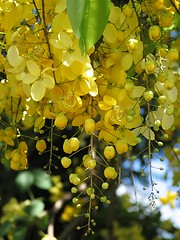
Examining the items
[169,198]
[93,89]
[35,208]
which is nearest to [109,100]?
[93,89]

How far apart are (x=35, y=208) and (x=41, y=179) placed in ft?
0.38

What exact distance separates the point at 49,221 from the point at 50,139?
1008 millimetres

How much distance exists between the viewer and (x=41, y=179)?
192 cm

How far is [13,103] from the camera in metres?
0.91

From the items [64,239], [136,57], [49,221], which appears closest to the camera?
[136,57]

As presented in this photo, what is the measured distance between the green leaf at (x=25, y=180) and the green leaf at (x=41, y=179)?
0.02 meters

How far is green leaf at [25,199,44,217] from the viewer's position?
5.93 ft

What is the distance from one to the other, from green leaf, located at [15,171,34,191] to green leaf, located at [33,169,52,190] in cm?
2

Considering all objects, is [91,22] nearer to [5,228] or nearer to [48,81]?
[48,81]

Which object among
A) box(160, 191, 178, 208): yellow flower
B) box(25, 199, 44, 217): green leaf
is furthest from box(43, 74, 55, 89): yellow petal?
box(160, 191, 178, 208): yellow flower

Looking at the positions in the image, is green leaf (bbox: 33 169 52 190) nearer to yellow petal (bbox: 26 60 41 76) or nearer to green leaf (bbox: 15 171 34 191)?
green leaf (bbox: 15 171 34 191)

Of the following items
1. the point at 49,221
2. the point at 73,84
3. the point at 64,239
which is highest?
the point at 73,84

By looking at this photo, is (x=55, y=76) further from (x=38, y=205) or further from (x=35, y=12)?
(x=38, y=205)

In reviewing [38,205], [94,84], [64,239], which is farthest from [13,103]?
[38,205]
